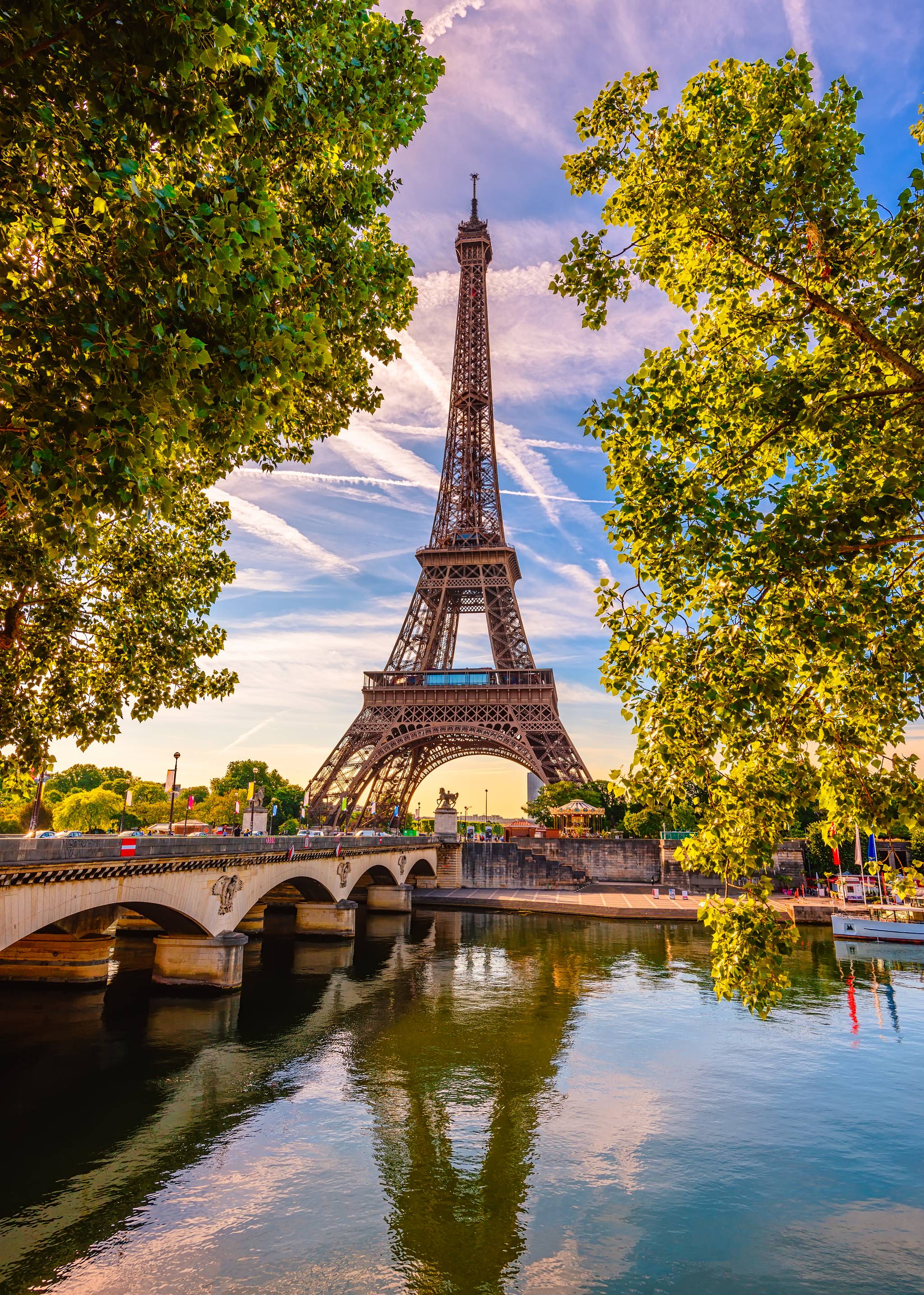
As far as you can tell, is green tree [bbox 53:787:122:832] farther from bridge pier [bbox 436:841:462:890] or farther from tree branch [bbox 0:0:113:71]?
tree branch [bbox 0:0:113:71]

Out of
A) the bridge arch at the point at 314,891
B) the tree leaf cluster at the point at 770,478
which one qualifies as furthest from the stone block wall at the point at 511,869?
the tree leaf cluster at the point at 770,478

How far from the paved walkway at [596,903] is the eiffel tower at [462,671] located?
8.66m

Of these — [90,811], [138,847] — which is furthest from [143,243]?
[90,811]

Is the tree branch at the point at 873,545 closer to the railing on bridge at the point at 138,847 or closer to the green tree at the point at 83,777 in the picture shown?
the railing on bridge at the point at 138,847

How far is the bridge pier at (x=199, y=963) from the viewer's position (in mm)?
23609

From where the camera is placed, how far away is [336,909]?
36.9 m

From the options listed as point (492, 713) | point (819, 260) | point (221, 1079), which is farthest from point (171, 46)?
point (492, 713)

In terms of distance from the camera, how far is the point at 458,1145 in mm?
12633

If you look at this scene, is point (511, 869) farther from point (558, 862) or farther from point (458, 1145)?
point (458, 1145)

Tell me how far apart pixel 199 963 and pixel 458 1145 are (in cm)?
1419

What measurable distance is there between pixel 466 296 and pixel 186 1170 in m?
78.3

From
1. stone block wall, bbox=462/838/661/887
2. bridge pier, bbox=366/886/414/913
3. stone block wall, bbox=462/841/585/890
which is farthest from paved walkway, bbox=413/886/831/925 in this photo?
bridge pier, bbox=366/886/414/913

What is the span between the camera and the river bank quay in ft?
142

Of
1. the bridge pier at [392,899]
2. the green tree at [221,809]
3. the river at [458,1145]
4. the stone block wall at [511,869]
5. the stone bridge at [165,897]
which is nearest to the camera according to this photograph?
the river at [458,1145]
